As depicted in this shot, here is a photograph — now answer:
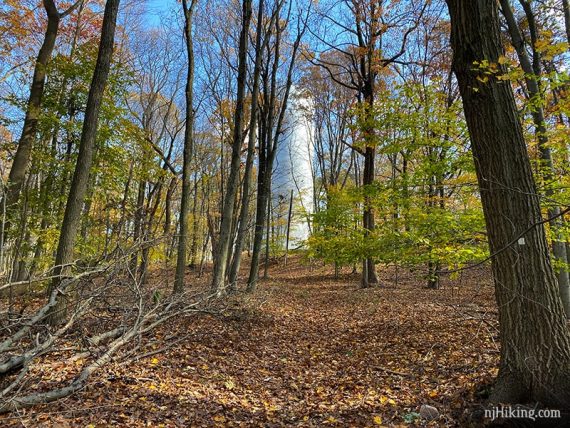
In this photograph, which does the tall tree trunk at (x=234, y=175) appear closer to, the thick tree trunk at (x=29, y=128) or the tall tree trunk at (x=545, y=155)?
the thick tree trunk at (x=29, y=128)

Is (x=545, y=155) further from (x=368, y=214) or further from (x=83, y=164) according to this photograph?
(x=83, y=164)

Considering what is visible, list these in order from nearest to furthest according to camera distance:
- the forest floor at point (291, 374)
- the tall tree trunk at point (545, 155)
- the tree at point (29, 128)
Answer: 1. the forest floor at point (291, 374)
2. the tall tree trunk at point (545, 155)
3. the tree at point (29, 128)

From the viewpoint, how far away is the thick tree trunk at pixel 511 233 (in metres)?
3.04

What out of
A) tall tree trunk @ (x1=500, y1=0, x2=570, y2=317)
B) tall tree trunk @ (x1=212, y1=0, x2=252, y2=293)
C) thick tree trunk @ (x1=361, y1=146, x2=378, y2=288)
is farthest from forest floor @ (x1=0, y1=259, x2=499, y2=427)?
thick tree trunk @ (x1=361, y1=146, x2=378, y2=288)

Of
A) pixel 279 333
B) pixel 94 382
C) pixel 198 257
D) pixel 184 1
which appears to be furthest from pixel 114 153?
pixel 198 257

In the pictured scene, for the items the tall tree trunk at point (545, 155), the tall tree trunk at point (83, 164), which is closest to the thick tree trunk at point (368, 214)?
the tall tree trunk at point (545, 155)

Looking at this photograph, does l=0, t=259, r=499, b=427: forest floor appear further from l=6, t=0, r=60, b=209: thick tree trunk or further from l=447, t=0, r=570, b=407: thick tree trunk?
l=6, t=0, r=60, b=209: thick tree trunk

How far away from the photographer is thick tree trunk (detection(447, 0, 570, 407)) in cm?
304

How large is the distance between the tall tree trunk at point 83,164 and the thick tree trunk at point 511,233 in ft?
17.9

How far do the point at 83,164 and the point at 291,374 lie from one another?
4.71 metres

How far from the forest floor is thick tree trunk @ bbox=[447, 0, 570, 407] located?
66cm

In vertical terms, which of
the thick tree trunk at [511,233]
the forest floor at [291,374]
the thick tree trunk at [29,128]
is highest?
the thick tree trunk at [29,128]

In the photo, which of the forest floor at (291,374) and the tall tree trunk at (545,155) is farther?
the tall tree trunk at (545,155)

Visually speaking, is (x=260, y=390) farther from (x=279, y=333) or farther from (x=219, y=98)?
(x=219, y=98)
